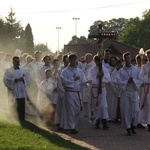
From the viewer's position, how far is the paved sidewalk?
41.6 feet

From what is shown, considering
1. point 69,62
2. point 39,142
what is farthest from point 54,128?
point 39,142

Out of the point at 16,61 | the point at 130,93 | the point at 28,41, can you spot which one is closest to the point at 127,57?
the point at 130,93

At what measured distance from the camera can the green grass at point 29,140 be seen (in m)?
11.3

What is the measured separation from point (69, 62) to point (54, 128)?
2.10 metres

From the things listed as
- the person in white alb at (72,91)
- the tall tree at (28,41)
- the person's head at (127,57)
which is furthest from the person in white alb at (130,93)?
the tall tree at (28,41)

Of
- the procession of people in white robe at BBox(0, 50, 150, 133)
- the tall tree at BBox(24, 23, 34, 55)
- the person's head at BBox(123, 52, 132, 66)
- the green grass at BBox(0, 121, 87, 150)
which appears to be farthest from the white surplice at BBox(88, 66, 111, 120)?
the tall tree at BBox(24, 23, 34, 55)

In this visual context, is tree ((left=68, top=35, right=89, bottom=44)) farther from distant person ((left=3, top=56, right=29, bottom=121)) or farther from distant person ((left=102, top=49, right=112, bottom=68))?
distant person ((left=3, top=56, right=29, bottom=121))

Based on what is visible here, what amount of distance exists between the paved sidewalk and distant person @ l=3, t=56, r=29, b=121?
1.31m

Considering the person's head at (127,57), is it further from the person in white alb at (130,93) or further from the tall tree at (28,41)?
the tall tree at (28,41)

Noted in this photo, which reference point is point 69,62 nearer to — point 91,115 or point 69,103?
point 69,103

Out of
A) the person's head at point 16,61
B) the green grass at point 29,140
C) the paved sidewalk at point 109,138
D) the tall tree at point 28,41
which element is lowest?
the paved sidewalk at point 109,138

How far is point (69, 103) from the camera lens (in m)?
15.3

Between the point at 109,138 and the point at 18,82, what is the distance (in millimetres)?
3636

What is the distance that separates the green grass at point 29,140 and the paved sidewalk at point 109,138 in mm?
671
